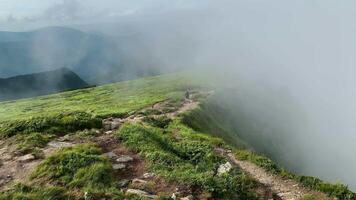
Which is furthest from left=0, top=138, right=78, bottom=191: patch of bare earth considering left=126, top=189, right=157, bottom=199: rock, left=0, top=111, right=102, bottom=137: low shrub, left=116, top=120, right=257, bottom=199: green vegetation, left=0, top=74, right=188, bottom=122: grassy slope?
left=0, top=74, right=188, bottom=122: grassy slope

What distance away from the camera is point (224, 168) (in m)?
22.8

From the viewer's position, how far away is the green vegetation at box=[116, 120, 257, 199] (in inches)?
782

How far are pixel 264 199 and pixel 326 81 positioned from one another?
162470 mm

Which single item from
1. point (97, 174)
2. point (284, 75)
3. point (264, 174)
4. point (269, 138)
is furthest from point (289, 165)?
point (284, 75)

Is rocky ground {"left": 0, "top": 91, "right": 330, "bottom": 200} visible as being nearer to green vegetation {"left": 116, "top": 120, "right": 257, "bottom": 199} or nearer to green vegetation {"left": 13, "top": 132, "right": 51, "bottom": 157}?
green vegetation {"left": 13, "top": 132, "right": 51, "bottom": 157}

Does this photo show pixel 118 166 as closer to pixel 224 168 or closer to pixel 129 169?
pixel 129 169

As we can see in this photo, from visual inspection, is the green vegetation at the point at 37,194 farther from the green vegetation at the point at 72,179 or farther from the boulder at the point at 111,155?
the boulder at the point at 111,155

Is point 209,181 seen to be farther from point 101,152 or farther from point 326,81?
point 326,81

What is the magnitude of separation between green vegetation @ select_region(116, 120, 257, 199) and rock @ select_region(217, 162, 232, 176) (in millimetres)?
270

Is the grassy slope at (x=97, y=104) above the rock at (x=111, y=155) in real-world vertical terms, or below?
below

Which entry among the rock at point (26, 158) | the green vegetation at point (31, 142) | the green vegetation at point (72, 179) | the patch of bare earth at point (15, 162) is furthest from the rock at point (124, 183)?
the green vegetation at point (31, 142)

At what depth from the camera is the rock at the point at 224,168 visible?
22069 mm

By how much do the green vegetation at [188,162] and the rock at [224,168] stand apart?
0.89 feet

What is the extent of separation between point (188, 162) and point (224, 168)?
1.95m
